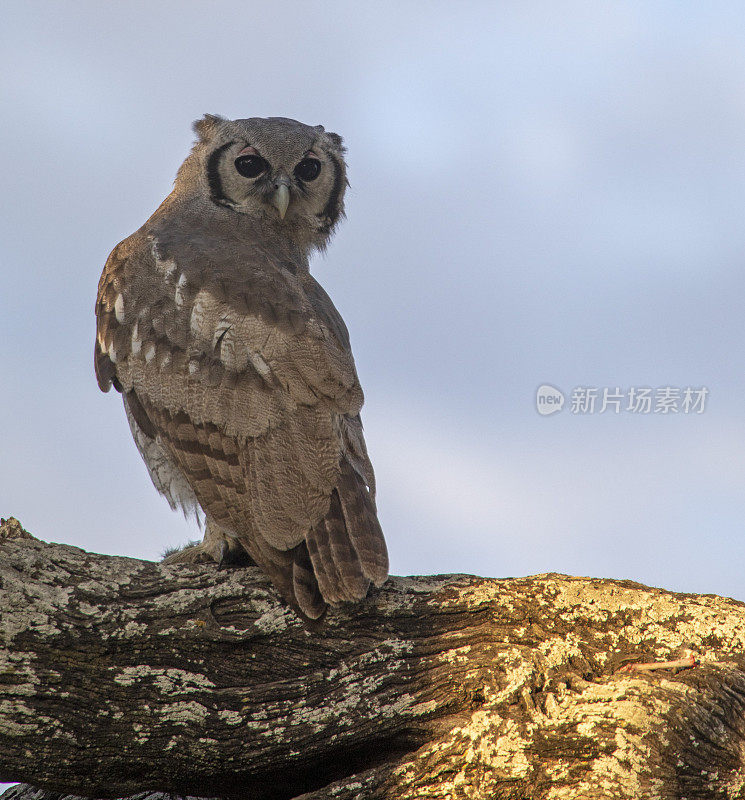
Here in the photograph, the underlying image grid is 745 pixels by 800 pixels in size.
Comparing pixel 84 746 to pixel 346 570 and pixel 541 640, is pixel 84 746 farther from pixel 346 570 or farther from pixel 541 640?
pixel 541 640

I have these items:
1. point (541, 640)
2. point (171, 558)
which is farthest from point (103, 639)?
point (541, 640)

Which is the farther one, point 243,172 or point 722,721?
point 243,172

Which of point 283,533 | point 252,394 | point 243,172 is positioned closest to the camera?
point 283,533

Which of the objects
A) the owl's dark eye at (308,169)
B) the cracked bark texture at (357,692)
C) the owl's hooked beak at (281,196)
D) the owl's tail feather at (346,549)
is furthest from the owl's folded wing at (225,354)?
the owl's dark eye at (308,169)

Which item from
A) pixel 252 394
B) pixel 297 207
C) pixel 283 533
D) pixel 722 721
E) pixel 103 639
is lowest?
pixel 722 721

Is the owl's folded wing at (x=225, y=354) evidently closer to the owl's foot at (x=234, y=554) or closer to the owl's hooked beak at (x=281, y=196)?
the owl's foot at (x=234, y=554)

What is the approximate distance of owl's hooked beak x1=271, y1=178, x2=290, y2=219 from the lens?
5.72 metres

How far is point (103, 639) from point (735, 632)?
2.70 meters

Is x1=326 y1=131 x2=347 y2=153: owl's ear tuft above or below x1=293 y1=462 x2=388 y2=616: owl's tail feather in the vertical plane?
above

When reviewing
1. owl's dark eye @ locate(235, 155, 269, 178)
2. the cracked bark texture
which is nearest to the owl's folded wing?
the cracked bark texture

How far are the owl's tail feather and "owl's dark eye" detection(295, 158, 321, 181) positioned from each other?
9.19ft

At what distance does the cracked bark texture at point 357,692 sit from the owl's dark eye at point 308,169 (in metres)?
3.19

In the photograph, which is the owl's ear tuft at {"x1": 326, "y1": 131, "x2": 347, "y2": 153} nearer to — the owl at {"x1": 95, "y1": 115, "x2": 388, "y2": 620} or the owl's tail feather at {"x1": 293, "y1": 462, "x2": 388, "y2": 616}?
the owl at {"x1": 95, "y1": 115, "x2": 388, "y2": 620}

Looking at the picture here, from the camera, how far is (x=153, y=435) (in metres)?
4.65
